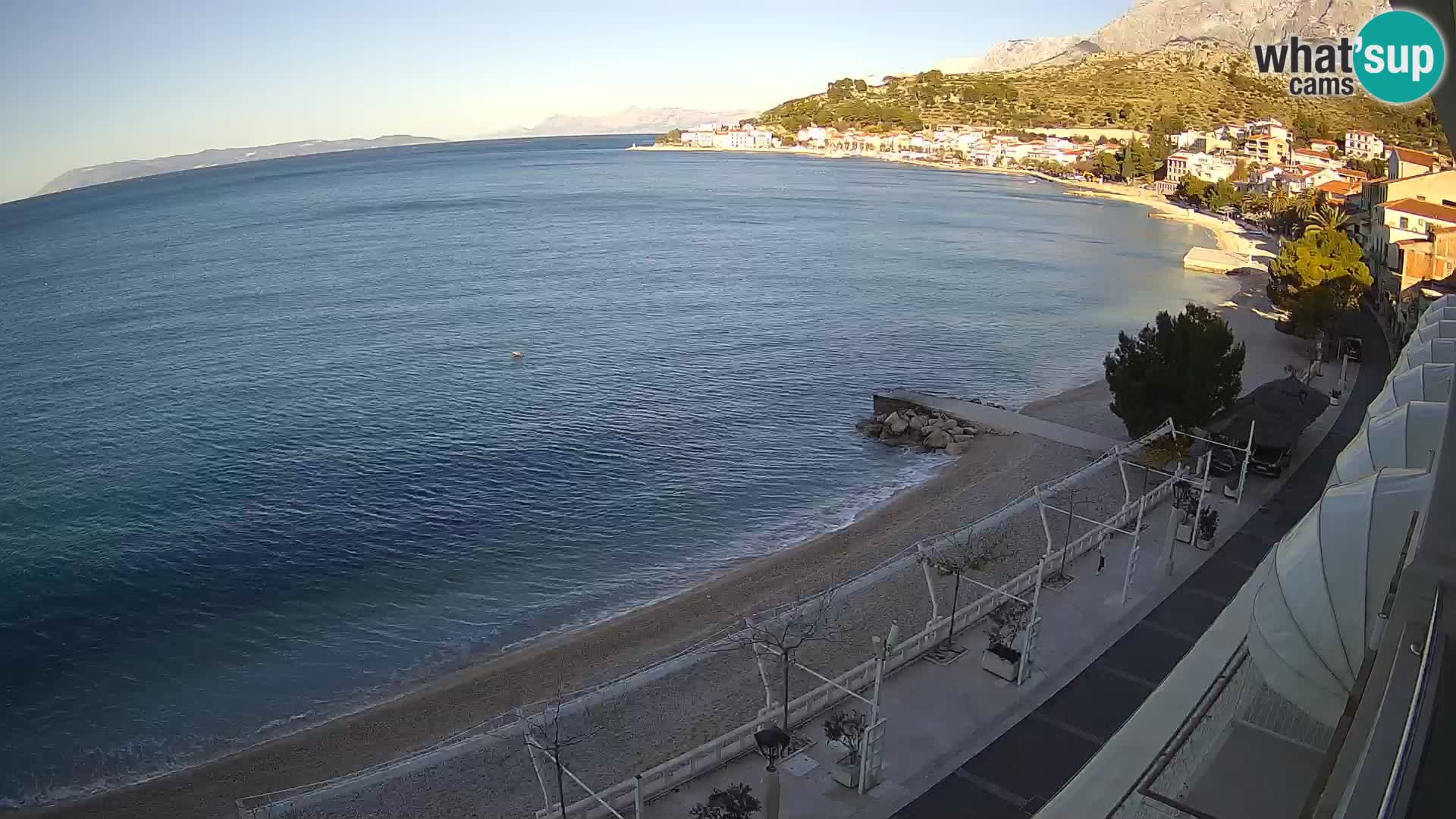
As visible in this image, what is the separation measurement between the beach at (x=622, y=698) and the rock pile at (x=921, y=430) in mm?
Result: 4230

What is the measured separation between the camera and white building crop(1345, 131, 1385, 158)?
108 meters

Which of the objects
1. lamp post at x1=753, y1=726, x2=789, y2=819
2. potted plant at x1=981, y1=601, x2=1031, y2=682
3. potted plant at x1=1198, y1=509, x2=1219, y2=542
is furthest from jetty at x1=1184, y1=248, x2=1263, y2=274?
lamp post at x1=753, y1=726, x2=789, y2=819

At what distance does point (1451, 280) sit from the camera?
119 ft

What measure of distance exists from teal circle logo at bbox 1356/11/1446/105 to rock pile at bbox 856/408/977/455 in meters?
15.6

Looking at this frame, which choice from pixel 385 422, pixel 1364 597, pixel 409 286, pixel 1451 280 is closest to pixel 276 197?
pixel 409 286

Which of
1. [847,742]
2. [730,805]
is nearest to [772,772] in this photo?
[730,805]

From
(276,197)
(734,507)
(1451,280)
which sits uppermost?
(276,197)

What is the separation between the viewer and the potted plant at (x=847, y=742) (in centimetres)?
1291

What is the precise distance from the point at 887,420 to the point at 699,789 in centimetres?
2355

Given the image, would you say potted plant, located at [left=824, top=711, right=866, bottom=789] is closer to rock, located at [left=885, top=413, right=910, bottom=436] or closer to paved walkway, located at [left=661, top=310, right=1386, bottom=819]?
paved walkway, located at [left=661, top=310, right=1386, bottom=819]

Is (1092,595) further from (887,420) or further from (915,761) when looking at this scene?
(887,420)

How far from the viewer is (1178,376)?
25.8 m

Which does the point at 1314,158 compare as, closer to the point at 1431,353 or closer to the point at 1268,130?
the point at 1268,130

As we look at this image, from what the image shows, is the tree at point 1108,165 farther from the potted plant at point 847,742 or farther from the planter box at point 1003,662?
the potted plant at point 847,742
